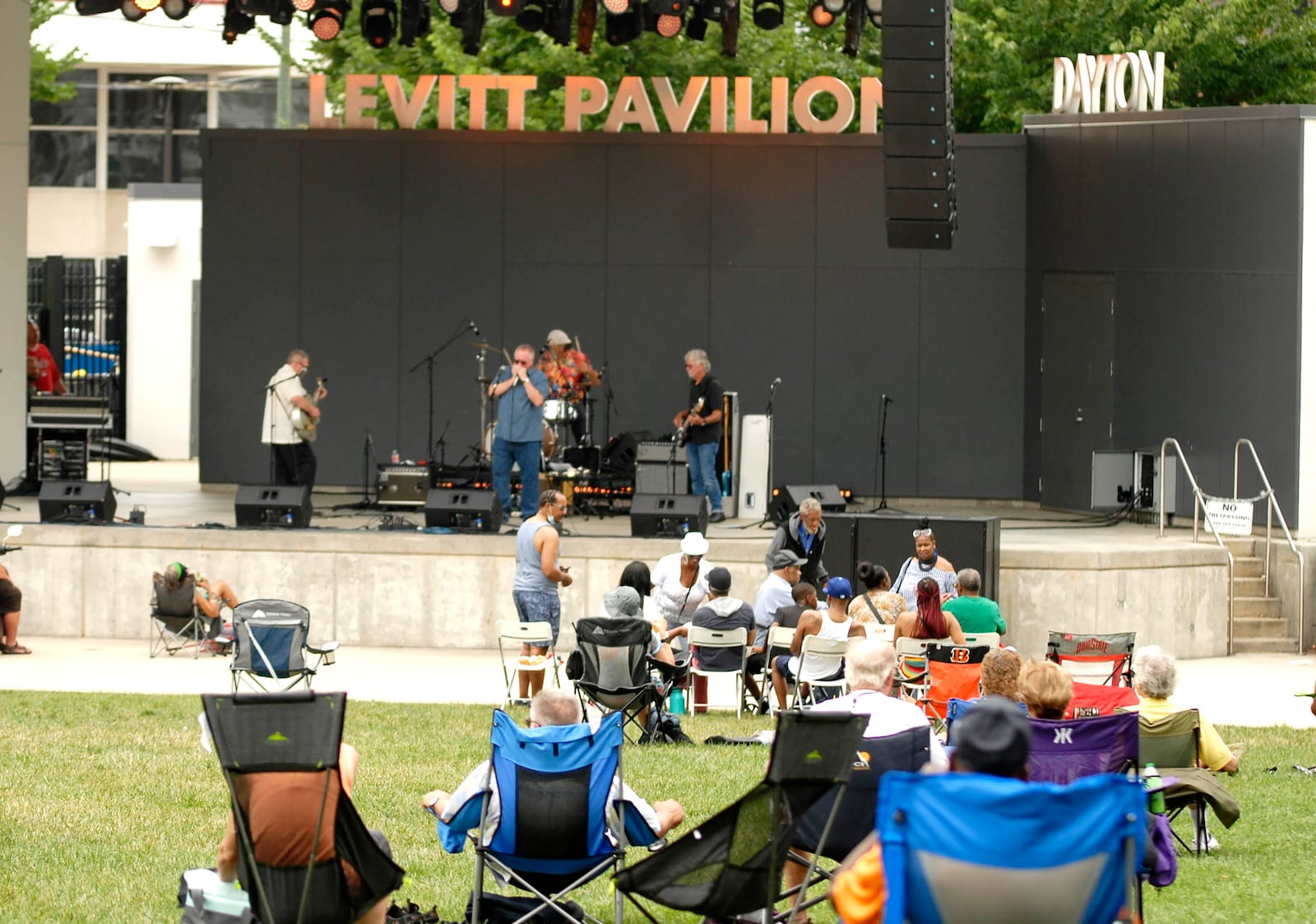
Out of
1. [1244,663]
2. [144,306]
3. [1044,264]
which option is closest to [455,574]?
[1244,663]

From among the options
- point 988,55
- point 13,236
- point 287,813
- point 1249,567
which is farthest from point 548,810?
point 988,55

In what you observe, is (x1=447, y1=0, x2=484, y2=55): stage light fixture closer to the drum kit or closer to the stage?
the drum kit

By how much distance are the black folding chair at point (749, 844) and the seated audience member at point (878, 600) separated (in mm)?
6325

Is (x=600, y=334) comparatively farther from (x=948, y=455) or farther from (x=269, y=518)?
(x=269, y=518)

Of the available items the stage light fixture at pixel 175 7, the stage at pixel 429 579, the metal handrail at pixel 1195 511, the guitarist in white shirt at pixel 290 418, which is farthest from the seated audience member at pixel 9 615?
the metal handrail at pixel 1195 511

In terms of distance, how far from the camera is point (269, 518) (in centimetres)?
1608

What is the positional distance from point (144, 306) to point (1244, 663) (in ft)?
59.0

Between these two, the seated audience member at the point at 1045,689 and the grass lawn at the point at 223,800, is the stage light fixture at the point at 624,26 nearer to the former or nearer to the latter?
the grass lawn at the point at 223,800

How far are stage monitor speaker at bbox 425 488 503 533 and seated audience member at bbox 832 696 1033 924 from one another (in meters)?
11.5

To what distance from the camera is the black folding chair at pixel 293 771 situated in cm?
546

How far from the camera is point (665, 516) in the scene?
1587 centimetres

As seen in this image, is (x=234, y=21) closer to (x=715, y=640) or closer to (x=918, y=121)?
(x=918, y=121)

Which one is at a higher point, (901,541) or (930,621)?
(901,541)

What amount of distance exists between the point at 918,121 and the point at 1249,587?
604 centimetres
